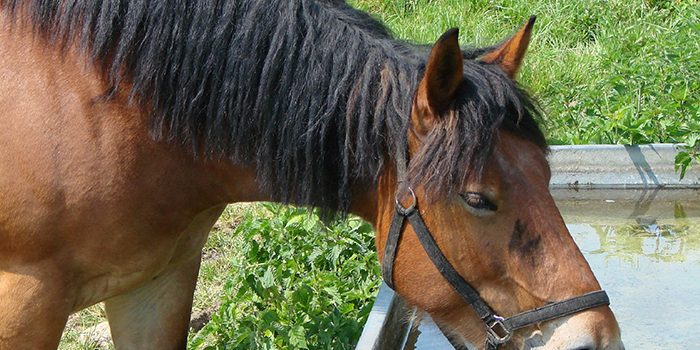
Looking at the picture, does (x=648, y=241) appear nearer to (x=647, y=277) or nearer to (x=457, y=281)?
(x=647, y=277)

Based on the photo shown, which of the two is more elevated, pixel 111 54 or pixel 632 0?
pixel 111 54

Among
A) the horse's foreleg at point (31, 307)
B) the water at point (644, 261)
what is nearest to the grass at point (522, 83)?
the water at point (644, 261)

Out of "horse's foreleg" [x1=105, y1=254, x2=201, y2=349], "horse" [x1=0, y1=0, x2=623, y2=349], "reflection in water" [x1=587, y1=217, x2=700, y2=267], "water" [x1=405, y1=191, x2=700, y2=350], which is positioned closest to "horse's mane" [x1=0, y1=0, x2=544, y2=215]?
"horse" [x1=0, y1=0, x2=623, y2=349]

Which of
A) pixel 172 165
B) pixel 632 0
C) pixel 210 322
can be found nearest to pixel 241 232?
pixel 210 322

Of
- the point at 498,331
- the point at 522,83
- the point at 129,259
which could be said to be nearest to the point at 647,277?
the point at 522,83

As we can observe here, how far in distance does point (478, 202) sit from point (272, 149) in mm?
557

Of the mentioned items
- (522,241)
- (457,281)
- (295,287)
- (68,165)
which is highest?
(68,165)

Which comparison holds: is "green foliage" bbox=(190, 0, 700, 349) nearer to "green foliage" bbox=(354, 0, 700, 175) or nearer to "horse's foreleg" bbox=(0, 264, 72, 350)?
"green foliage" bbox=(354, 0, 700, 175)

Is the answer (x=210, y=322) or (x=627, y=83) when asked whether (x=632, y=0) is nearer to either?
(x=627, y=83)

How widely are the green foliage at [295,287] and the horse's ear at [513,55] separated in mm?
915

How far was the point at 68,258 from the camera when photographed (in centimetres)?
286

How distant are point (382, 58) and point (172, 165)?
0.63 metres

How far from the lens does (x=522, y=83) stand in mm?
3080

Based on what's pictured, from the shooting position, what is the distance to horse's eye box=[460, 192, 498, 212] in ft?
8.55
